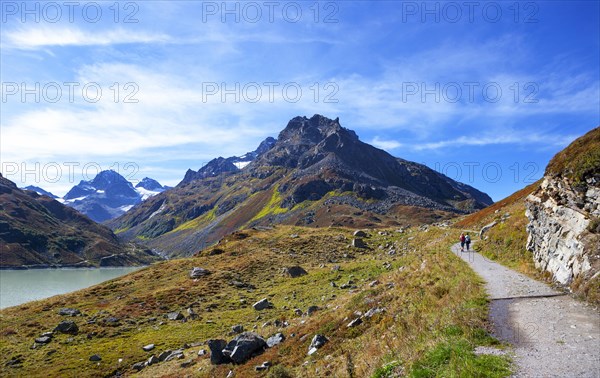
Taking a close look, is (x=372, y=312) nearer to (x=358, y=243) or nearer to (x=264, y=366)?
(x=264, y=366)

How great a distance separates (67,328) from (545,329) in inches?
1757

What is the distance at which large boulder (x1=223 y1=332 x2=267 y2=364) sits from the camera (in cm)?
2133

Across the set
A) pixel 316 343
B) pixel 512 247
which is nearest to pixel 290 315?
pixel 316 343

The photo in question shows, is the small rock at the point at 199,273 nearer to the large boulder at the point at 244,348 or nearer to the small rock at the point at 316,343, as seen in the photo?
the large boulder at the point at 244,348

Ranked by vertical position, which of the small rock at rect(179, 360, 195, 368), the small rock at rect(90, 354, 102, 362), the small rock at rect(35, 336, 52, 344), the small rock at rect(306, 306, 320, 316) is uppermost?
the small rock at rect(306, 306, 320, 316)

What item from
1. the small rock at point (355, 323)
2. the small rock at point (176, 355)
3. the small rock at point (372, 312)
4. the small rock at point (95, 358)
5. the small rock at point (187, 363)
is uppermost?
the small rock at point (372, 312)

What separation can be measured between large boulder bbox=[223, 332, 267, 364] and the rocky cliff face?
17.5m

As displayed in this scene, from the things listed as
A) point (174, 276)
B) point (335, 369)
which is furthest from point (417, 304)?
point (174, 276)

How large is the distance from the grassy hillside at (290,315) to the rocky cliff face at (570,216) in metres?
4.79

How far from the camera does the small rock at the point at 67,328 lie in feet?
129

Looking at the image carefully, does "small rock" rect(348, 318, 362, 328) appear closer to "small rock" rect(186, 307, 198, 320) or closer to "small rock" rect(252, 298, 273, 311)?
"small rock" rect(252, 298, 273, 311)

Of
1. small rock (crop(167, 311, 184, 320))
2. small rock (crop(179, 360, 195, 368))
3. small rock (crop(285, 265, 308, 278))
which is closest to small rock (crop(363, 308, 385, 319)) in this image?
small rock (crop(179, 360, 195, 368))

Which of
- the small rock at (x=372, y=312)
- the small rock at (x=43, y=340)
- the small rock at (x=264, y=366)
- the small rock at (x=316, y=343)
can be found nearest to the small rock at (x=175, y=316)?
the small rock at (x=43, y=340)

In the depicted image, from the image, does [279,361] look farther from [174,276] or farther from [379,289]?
[174,276]
